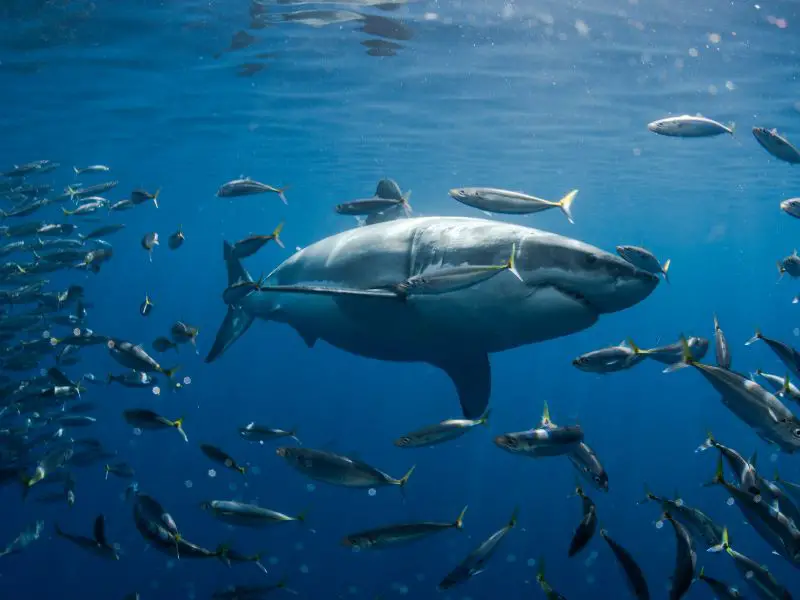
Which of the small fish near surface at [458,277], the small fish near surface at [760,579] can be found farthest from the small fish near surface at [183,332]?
the small fish near surface at [760,579]

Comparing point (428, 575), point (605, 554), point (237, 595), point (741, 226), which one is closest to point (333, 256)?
point (237, 595)

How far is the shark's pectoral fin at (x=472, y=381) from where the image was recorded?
5426 mm

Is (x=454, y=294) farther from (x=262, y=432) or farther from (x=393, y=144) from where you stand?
(x=393, y=144)

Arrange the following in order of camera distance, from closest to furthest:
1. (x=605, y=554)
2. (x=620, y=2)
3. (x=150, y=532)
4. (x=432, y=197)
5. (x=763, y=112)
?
(x=150, y=532), (x=620, y=2), (x=605, y=554), (x=763, y=112), (x=432, y=197)

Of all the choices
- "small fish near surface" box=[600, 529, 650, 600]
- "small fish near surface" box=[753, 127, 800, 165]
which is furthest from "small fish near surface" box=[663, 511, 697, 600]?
"small fish near surface" box=[753, 127, 800, 165]

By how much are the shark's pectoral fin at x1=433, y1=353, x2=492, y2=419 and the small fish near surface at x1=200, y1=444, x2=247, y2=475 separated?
210cm

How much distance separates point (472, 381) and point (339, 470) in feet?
5.96

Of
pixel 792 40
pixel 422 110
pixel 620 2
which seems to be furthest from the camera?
pixel 422 110

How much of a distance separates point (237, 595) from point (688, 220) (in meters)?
51.2

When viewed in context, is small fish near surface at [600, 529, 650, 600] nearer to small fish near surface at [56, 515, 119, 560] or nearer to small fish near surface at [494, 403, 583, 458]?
small fish near surface at [494, 403, 583, 458]

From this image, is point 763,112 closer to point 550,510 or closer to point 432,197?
point 550,510

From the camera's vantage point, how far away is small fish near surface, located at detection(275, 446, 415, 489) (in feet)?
14.1

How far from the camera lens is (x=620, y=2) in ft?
42.7

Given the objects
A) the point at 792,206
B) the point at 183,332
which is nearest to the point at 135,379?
the point at 183,332
